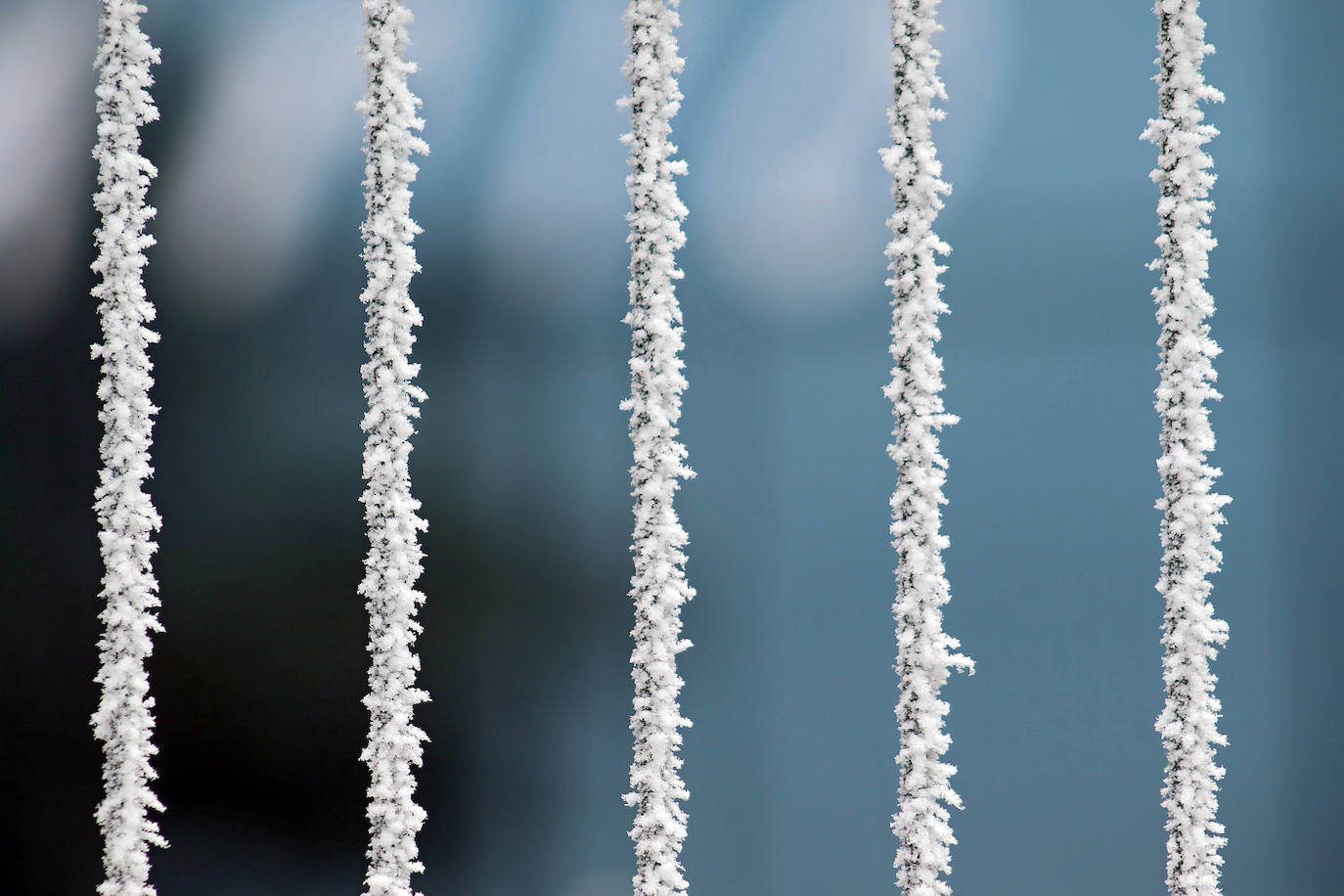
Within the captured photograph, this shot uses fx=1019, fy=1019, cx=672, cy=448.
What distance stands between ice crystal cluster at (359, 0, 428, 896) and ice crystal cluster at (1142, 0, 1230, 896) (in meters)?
1.37

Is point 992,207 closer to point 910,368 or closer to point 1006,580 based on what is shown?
point 910,368

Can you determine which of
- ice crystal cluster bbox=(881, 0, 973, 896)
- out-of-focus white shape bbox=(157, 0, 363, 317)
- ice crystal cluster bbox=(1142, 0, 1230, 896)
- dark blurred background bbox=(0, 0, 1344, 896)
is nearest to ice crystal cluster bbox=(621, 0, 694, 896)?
dark blurred background bbox=(0, 0, 1344, 896)

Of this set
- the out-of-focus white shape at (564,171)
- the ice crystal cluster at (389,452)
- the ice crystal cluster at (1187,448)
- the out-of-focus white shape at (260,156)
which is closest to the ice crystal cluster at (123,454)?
the out-of-focus white shape at (260,156)

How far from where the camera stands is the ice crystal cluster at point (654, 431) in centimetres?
185

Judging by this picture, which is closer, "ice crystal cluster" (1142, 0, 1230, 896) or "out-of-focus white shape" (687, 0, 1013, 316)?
"ice crystal cluster" (1142, 0, 1230, 896)

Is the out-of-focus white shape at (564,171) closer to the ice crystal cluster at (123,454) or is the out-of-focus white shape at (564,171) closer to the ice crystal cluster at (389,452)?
the ice crystal cluster at (389,452)

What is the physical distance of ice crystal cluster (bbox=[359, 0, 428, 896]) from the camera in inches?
73.6

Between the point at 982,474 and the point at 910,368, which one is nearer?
the point at 910,368

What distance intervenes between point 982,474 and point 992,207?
0.56 meters

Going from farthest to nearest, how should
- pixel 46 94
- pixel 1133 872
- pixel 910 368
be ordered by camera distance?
1. pixel 46 94
2. pixel 1133 872
3. pixel 910 368

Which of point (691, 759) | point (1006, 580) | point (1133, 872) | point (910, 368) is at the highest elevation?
point (910, 368)

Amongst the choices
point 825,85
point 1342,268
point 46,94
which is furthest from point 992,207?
point 46,94

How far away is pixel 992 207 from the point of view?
2119 mm

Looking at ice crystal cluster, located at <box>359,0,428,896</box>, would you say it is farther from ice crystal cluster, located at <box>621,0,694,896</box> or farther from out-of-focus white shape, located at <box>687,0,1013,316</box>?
out-of-focus white shape, located at <box>687,0,1013,316</box>
